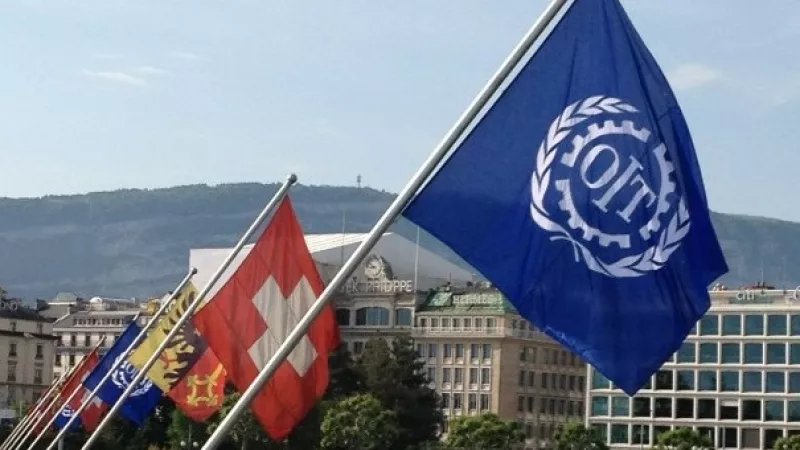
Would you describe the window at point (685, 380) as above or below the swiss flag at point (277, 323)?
above

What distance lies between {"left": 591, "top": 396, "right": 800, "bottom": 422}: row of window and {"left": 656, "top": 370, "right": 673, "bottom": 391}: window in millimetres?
877

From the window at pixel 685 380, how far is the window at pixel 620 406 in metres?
4.68

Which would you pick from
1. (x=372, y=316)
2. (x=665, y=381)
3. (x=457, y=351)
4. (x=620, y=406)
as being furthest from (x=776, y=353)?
(x=372, y=316)

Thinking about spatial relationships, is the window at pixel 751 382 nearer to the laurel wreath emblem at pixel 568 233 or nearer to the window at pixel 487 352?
the window at pixel 487 352

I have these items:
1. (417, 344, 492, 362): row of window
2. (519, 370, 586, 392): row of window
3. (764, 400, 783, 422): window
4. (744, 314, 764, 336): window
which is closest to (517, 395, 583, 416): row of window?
(519, 370, 586, 392): row of window

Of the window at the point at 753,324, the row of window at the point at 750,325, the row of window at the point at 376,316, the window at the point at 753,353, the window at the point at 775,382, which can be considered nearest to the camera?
the window at the point at 775,382

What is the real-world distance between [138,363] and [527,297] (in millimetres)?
23761

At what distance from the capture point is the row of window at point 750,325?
413ft

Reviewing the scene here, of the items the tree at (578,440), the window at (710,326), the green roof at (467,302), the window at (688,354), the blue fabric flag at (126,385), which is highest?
the green roof at (467,302)

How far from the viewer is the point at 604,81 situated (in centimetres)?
1580

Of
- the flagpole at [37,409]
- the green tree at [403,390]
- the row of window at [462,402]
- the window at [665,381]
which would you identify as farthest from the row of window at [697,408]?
the flagpole at [37,409]

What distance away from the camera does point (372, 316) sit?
157750 mm

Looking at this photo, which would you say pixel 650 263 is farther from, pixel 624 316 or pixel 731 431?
pixel 731 431

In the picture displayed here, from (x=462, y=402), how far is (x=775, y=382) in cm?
3173
